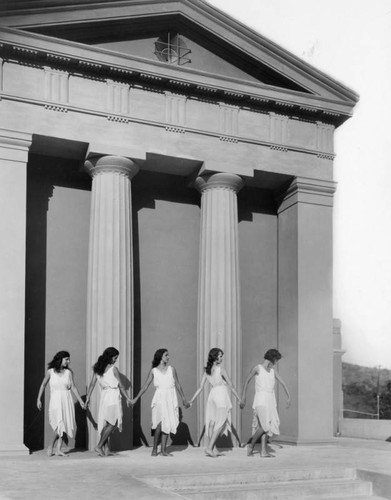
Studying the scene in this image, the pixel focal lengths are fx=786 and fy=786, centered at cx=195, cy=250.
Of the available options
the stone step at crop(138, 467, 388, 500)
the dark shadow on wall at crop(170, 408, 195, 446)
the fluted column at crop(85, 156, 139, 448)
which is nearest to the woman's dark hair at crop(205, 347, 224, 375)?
the fluted column at crop(85, 156, 139, 448)

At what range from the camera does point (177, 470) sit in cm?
1245

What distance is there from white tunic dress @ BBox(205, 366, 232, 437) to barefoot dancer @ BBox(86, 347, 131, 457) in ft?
5.70

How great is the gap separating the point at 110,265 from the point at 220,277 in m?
2.66

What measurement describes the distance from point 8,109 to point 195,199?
5.25 meters

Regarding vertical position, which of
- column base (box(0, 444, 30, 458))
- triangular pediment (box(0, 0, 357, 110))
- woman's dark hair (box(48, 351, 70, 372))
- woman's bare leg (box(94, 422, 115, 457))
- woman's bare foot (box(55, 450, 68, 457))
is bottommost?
woman's bare foot (box(55, 450, 68, 457))

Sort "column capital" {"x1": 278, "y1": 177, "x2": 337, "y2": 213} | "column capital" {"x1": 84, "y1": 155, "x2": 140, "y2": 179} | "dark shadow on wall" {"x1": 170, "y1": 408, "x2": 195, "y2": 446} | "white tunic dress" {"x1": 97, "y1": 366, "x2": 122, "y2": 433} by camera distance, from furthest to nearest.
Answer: "column capital" {"x1": 278, "y1": 177, "x2": 337, "y2": 213} → "dark shadow on wall" {"x1": 170, "y1": 408, "x2": 195, "y2": 446} → "column capital" {"x1": 84, "y1": 155, "x2": 140, "y2": 179} → "white tunic dress" {"x1": 97, "y1": 366, "x2": 122, "y2": 433}

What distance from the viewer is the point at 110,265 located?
16.5 m

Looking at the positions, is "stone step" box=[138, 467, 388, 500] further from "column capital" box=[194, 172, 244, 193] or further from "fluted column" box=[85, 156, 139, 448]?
"column capital" box=[194, 172, 244, 193]

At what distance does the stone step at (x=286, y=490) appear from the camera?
11617 mm

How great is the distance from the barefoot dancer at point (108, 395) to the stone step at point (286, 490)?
3.15m

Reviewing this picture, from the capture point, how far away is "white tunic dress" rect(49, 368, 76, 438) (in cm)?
1468

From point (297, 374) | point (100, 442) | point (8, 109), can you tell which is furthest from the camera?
point (297, 374)

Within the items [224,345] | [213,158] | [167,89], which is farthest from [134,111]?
[224,345]

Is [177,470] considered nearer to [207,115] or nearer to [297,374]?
[297,374]
